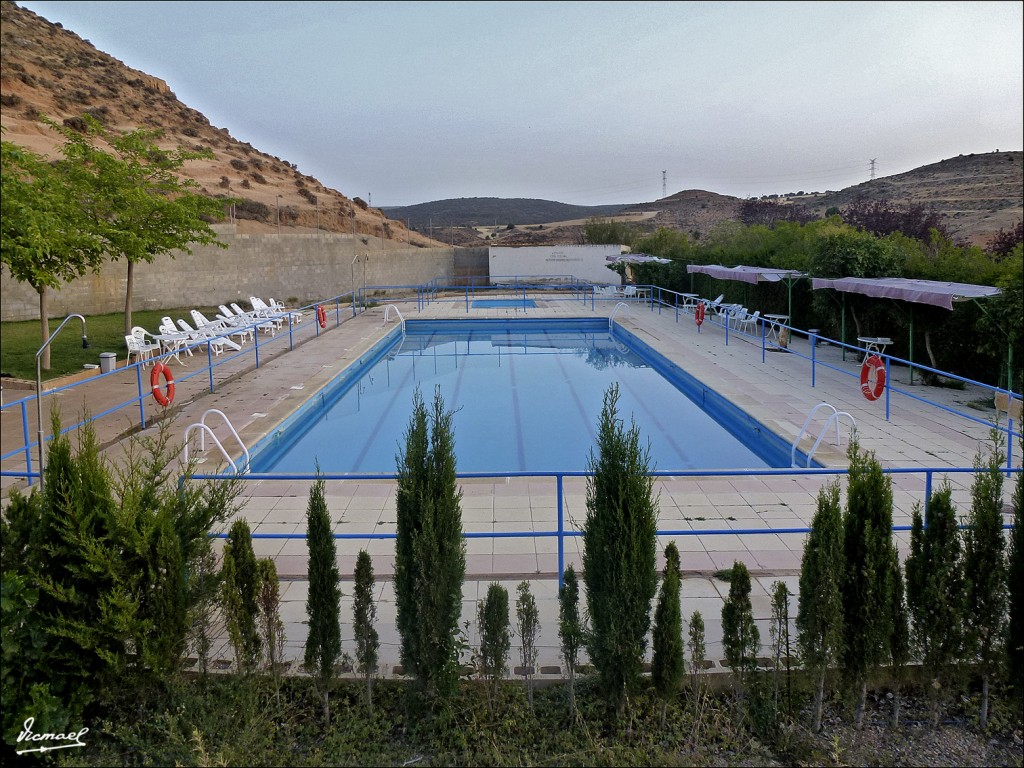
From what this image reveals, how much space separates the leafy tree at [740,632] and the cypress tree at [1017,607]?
3.39 ft

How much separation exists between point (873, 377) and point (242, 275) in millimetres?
19682

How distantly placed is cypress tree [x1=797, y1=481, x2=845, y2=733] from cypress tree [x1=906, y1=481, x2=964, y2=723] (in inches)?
15.6

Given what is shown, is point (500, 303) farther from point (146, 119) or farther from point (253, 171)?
point (146, 119)

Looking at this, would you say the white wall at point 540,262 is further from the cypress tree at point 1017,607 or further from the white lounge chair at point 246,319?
the cypress tree at point 1017,607


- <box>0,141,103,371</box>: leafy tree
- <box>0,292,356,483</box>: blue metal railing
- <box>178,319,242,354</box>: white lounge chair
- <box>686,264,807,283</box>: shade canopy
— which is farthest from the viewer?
<box>686,264,807,283</box>: shade canopy

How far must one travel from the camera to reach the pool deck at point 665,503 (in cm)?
450

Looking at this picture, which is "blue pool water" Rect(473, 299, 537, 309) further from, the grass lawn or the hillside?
the hillside

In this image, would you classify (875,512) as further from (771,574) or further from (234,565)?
(234,565)

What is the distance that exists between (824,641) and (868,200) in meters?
56.0

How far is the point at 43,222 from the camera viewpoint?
8.80m

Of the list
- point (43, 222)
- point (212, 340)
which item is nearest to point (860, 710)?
point (43, 222)

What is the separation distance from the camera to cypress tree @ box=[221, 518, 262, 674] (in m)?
3.42

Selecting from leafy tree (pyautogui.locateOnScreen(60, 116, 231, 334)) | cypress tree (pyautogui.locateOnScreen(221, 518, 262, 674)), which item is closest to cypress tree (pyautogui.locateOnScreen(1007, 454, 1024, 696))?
cypress tree (pyautogui.locateOnScreen(221, 518, 262, 674))

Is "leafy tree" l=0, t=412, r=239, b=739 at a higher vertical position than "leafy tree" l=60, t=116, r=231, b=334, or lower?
lower
